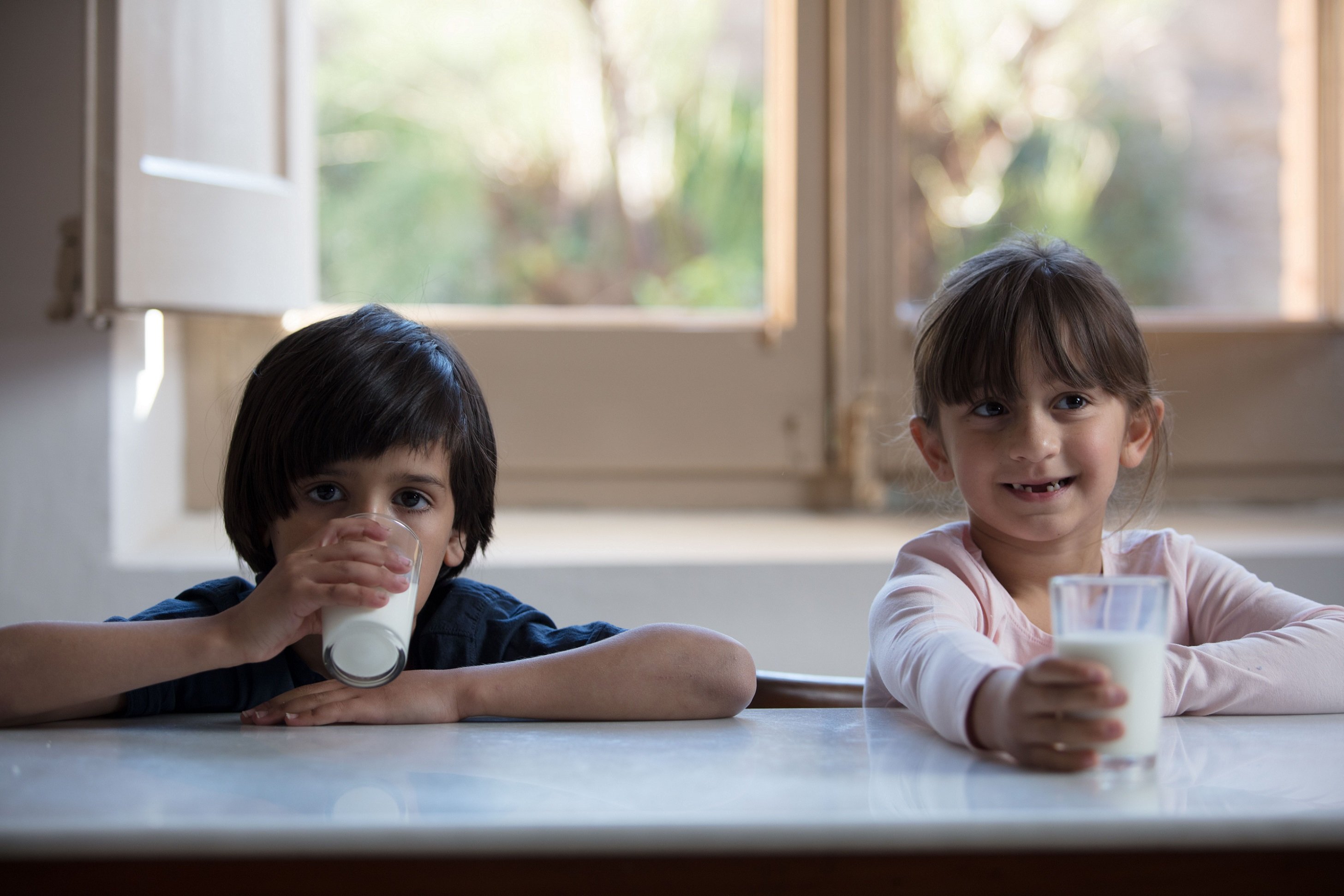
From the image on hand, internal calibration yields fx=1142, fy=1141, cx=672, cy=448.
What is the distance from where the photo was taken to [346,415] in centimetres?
86

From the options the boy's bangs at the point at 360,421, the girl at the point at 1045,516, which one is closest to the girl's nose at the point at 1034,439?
the girl at the point at 1045,516

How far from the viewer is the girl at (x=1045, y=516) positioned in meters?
0.80

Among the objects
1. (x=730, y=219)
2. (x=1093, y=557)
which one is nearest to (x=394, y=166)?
(x=730, y=219)

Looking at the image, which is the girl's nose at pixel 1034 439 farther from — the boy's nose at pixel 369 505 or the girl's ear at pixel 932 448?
the boy's nose at pixel 369 505

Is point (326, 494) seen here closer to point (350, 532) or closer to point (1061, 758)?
point (350, 532)

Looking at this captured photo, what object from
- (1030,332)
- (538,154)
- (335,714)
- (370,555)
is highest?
(538,154)

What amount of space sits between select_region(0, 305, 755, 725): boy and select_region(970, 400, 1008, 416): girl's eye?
30cm

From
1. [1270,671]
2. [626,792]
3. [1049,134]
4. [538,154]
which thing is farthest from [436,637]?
[1049,134]

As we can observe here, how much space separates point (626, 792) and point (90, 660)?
1.36ft

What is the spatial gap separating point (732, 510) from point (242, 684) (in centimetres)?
109

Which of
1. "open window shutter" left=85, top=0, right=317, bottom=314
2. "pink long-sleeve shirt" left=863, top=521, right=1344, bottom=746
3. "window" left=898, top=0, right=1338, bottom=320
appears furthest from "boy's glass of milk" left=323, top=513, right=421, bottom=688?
"window" left=898, top=0, right=1338, bottom=320

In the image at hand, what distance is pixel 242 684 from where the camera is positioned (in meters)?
0.89

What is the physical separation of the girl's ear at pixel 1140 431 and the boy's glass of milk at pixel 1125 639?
1.25ft

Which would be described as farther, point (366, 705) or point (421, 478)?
point (421, 478)
